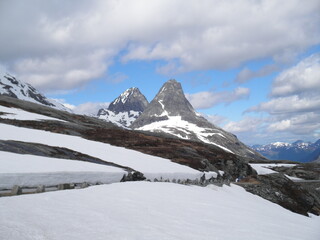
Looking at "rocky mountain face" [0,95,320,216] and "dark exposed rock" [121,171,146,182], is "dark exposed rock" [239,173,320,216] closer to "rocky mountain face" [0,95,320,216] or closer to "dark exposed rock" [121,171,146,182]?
"rocky mountain face" [0,95,320,216]

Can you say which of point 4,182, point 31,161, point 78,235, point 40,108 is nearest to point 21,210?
point 78,235

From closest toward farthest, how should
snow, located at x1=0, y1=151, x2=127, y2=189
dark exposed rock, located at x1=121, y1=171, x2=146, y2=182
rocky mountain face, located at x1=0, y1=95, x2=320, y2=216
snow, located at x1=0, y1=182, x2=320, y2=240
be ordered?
snow, located at x1=0, y1=182, x2=320, y2=240 < snow, located at x1=0, y1=151, x2=127, y2=189 < dark exposed rock, located at x1=121, y1=171, x2=146, y2=182 < rocky mountain face, located at x1=0, y1=95, x2=320, y2=216

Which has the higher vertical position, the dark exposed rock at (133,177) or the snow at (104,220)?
the dark exposed rock at (133,177)

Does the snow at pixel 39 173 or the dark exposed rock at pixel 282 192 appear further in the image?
the dark exposed rock at pixel 282 192

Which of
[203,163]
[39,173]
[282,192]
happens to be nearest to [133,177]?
[39,173]

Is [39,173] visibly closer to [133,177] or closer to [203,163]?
[133,177]

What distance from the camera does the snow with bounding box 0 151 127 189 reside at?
16.1m

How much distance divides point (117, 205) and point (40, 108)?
82.7m

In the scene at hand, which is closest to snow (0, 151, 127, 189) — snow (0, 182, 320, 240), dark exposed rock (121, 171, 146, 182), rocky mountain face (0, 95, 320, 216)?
dark exposed rock (121, 171, 146, 182)

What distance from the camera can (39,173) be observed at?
17.7 m

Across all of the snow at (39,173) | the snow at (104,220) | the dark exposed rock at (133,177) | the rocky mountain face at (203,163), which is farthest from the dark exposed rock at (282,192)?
the snow at (104,220)

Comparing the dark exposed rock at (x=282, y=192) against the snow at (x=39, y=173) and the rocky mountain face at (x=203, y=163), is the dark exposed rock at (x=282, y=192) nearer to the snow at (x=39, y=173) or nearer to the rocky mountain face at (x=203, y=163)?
the rocky mountain face at (x=203, y=163)

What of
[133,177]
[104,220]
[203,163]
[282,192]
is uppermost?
[203,163]

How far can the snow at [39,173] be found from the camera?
16109 millimetres
